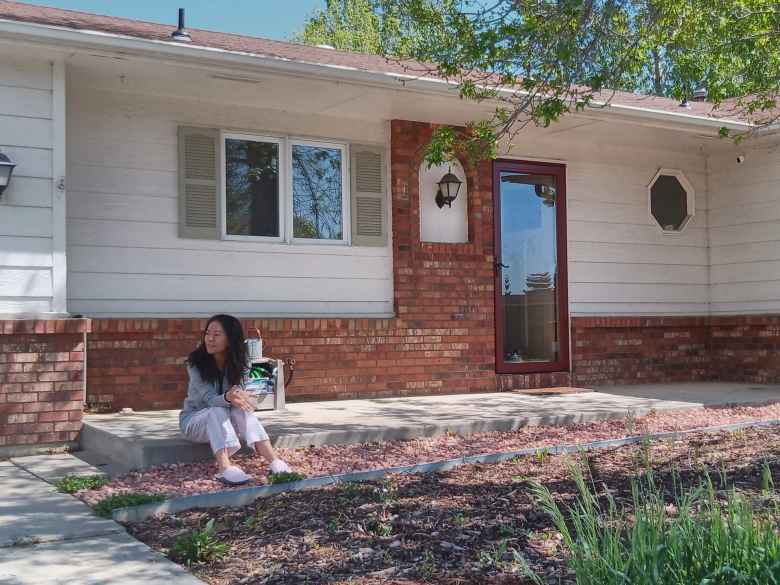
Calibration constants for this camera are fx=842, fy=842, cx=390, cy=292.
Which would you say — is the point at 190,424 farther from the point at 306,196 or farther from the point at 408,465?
the point at 306,196

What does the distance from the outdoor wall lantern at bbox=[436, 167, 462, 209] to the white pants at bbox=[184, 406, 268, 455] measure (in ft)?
14.3

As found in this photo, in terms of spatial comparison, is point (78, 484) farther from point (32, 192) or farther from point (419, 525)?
point (32, 192)

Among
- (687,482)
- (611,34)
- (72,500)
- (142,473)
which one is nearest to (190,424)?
(142,473)

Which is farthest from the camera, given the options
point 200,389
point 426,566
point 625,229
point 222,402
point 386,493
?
point 625,229

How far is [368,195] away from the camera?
8.41m

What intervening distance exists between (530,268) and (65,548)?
21.6ft

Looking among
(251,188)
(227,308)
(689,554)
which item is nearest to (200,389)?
(227,308)

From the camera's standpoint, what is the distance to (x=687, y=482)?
4570 mm

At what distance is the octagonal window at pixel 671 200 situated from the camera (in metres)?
10.3

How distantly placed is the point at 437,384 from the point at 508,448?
293cm

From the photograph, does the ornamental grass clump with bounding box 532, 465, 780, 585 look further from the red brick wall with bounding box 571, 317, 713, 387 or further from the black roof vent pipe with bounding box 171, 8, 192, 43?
the red brick wall with bounding box 571, 317, 713, 387

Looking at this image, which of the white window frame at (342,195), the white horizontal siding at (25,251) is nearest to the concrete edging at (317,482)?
the white horizontal siding at (25,251)

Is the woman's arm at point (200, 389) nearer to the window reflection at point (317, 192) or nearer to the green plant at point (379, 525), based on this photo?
the green plant at point (379, 525)

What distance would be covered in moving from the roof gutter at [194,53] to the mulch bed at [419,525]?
11.7ft
